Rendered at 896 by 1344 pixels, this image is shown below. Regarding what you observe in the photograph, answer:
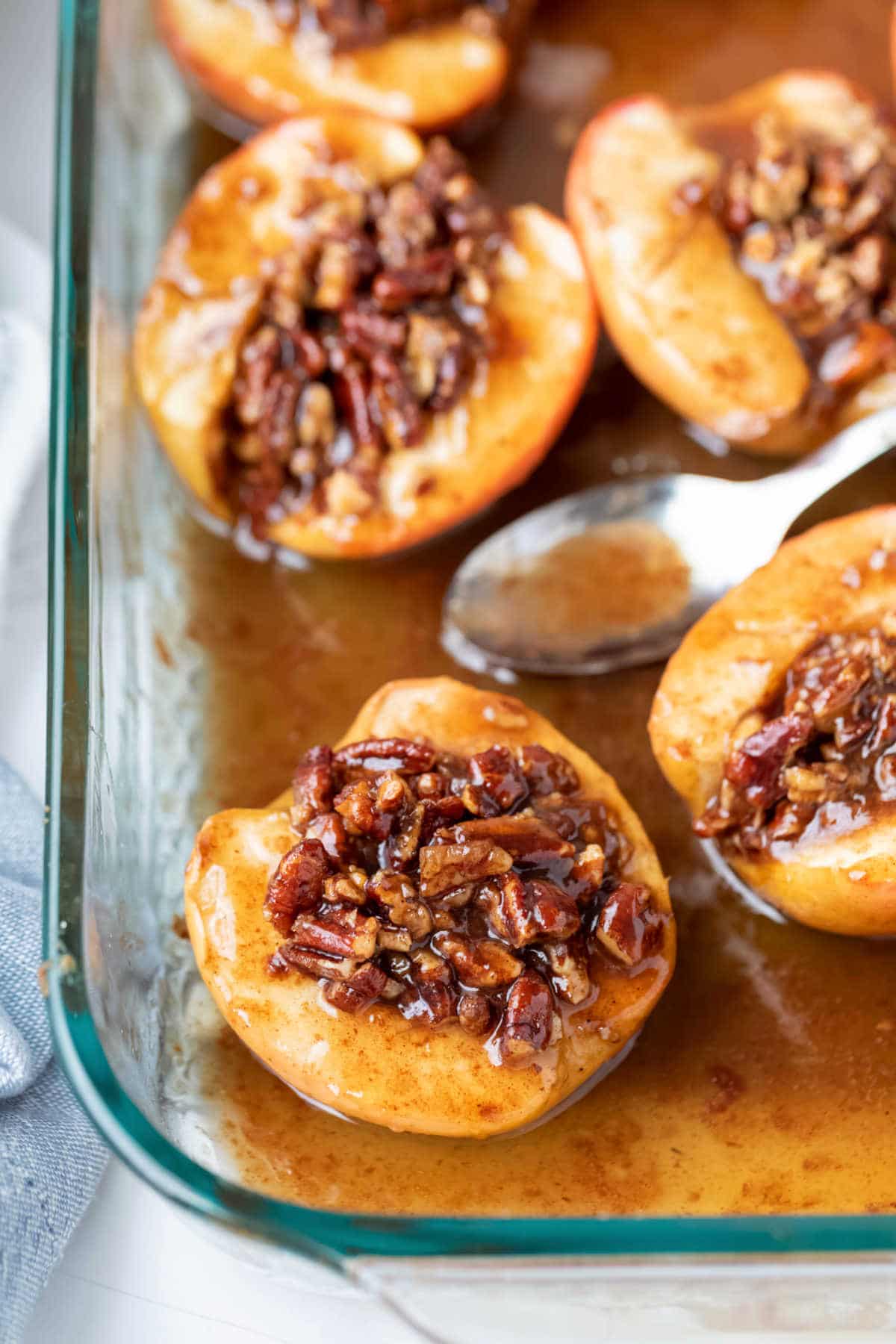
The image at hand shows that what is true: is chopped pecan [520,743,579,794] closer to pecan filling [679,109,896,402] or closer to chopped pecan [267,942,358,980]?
chopped pecan [267,942,358,980]

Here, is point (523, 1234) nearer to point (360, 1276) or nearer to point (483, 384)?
point (360, 1276)

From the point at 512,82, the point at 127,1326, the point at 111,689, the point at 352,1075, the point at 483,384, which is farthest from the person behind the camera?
the point at 512,82

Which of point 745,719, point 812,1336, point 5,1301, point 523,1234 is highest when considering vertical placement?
point 745,719

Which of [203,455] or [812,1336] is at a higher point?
[203,455]

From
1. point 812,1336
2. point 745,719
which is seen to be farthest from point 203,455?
point 812,1336

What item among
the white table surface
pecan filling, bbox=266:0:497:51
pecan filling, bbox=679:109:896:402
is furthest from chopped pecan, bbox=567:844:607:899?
pecan filling, bbox=266:0:497:51

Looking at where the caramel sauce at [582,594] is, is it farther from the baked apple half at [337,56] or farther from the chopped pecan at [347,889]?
the baked apple half at [337,56]

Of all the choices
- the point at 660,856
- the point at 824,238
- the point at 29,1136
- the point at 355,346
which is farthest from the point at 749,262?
the point at 29,1136
